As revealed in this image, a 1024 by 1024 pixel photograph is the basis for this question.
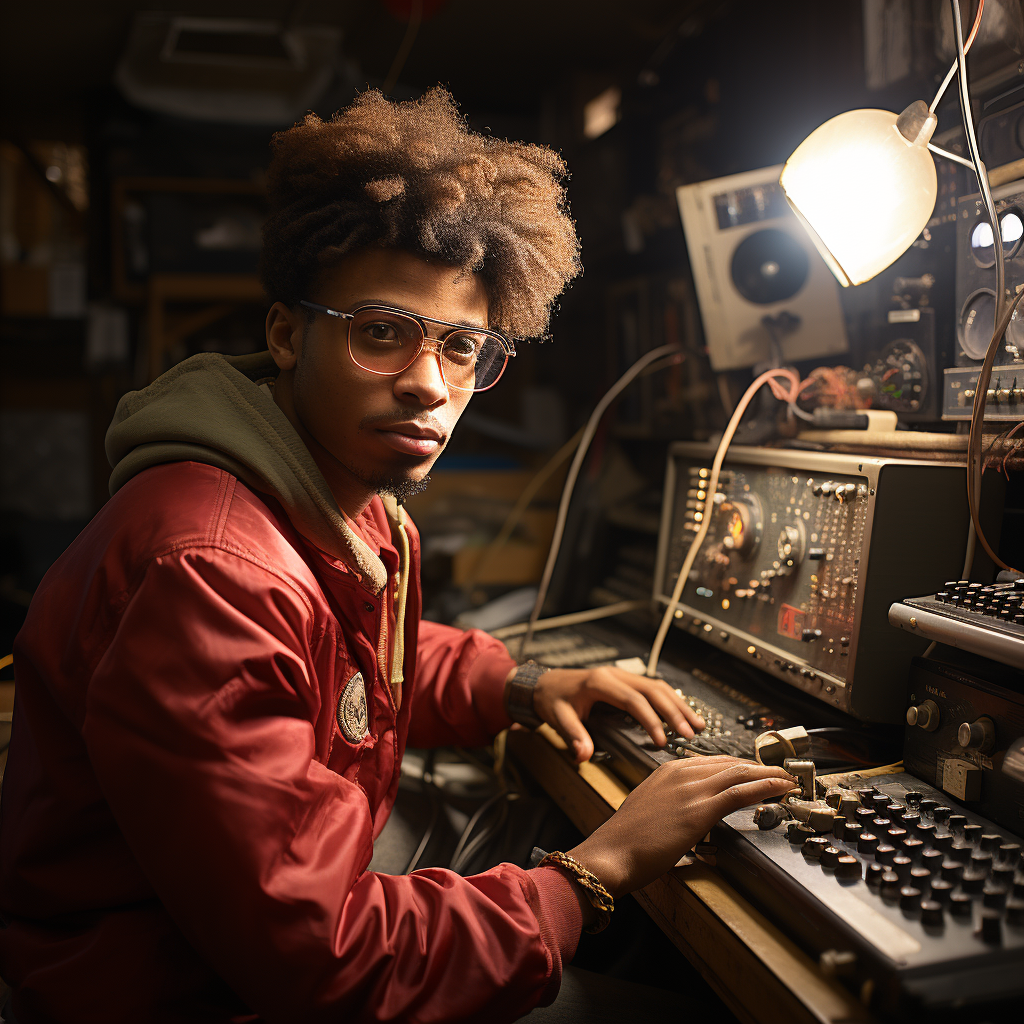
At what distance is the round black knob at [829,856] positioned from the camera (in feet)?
2.40

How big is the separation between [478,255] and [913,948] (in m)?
0.78

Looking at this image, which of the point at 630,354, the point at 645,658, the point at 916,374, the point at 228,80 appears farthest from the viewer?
the point at 228,80

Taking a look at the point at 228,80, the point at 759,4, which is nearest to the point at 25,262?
the point at 228,80

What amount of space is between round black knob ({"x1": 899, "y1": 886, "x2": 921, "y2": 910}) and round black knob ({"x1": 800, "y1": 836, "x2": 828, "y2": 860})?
0.08 m

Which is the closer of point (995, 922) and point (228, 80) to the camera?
point (995, 922)

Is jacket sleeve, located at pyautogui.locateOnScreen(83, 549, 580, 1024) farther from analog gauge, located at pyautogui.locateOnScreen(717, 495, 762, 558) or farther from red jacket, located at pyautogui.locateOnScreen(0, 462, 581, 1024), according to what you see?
analog gauge, located at pyautogui.locateOnScreen(717, 495, 762, 558)

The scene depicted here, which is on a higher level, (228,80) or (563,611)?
(228,80)

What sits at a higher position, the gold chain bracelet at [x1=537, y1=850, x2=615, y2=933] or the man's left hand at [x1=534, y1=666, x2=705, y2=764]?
the man's left hand at [x1=534, y1=666, x2=705, y2=764]

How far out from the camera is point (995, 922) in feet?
2.04

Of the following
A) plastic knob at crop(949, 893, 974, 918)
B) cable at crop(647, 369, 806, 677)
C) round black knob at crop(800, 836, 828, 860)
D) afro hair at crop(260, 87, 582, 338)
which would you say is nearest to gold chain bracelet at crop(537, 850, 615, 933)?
round black knob at crop(800, 836, 828, 860)

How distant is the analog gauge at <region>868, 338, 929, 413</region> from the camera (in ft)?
4.06

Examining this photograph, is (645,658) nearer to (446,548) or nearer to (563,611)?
(563,611)

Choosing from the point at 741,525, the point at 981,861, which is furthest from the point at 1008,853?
the point at 741,525

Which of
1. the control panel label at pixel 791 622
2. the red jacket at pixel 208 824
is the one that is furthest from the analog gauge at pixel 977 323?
the red jacket at pixel 208 824
